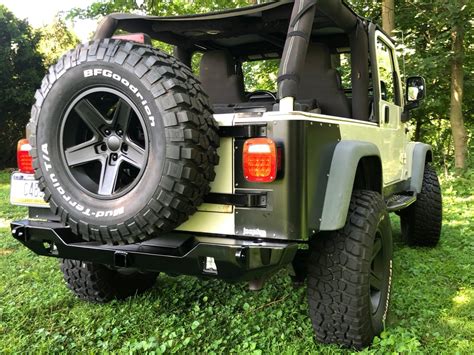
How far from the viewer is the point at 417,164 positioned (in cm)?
466

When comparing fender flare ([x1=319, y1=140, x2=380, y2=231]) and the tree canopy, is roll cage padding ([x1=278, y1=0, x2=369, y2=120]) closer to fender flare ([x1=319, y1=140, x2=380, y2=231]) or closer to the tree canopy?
fender flare ([x1=319, y1=140, x2=380, y2=231])

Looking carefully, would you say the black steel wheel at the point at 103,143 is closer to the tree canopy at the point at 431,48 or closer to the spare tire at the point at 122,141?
the spare tire at the point at 122,141

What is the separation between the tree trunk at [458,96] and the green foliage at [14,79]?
14.8 meters

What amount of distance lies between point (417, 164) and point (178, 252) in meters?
3.26

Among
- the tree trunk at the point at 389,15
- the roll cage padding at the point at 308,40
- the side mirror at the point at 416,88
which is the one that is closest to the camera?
the roll cage padding at the point at 308,40

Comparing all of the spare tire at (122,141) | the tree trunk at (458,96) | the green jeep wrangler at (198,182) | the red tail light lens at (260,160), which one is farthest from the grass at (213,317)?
the tree trunk at (458,96)

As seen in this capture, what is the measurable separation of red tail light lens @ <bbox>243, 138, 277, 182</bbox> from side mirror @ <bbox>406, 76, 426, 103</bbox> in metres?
2.79

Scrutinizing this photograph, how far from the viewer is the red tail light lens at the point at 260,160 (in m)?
2.11

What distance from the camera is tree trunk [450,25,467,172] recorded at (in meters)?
9.55

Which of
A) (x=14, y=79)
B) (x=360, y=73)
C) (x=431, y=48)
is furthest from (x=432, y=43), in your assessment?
(x=14, y=79)

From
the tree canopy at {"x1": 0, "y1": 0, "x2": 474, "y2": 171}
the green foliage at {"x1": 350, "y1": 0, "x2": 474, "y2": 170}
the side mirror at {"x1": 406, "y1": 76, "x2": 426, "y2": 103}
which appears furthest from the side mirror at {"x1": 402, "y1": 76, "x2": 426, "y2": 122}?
the green foliage at {"x1": 350, "y1": 0, "x2": 474, "y2": 170}

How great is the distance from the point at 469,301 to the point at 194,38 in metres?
3.08

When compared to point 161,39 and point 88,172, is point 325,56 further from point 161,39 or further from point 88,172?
point 88,172

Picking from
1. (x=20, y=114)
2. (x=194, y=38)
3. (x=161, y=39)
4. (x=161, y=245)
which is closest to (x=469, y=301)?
(x=161, y=245)
